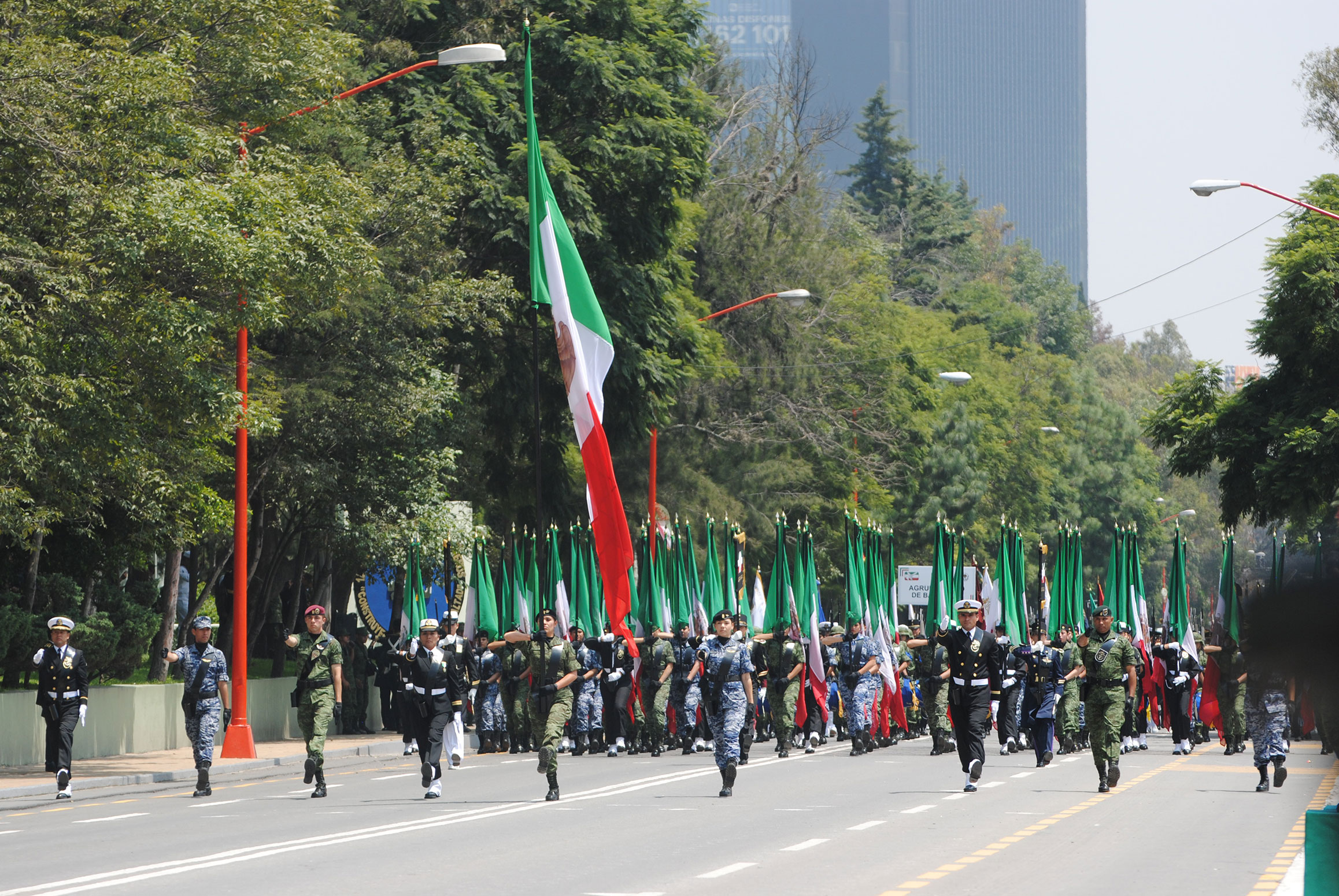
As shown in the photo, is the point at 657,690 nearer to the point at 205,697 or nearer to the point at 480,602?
the point at 480,602

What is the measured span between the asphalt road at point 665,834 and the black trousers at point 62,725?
0.48 metres

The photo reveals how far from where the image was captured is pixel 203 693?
17438 mm

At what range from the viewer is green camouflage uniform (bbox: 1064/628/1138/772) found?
16.6m

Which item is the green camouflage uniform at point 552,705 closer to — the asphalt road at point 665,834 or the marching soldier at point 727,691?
the asphalt road at point 665,834

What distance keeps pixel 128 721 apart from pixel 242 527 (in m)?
3.82

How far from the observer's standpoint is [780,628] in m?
24.8

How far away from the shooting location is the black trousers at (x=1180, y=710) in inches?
935

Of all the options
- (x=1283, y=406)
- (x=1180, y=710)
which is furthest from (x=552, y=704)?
(x=1283, y=406)

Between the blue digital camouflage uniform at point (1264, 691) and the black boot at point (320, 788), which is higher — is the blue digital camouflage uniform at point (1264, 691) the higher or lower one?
the higher one

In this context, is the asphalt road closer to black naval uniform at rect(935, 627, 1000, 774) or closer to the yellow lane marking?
the yellow lane marking

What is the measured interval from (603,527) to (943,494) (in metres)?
45.7

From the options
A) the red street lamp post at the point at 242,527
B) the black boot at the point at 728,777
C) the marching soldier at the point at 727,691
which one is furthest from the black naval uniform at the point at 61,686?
the black boot at the point at 728,777

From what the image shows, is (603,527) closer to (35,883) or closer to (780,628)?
(35,883)

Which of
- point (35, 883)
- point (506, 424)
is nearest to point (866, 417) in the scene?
point (506, 424)
